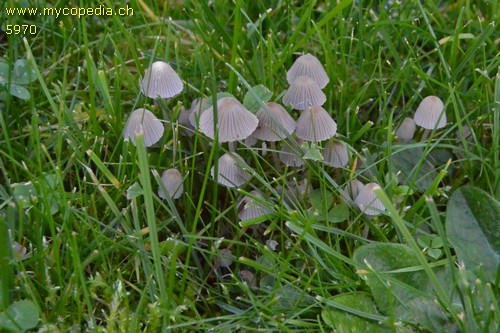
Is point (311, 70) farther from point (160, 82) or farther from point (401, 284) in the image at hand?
point (401, 284)

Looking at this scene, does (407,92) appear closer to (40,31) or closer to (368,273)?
(368,273)

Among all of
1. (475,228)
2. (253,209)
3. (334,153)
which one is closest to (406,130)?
(334,153)

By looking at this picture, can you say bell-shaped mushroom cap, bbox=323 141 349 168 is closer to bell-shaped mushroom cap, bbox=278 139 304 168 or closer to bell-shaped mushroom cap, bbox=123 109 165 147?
bell-shaped mushroom cap, bbox=278 139 304 168

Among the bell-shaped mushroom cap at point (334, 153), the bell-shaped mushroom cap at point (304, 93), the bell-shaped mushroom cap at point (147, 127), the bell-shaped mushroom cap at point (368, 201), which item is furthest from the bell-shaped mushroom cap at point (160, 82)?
the bell-shaped mushroom cap at point (368, 201)

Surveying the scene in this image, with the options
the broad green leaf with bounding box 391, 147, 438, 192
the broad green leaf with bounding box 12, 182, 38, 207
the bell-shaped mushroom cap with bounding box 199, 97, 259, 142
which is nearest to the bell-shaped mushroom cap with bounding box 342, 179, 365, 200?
the broad green leaf with bounding box 391, 147, 438, 192

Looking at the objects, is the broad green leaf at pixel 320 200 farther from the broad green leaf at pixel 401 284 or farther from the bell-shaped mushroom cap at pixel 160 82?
the bell-shaped mushroom cap at pixel 160 82

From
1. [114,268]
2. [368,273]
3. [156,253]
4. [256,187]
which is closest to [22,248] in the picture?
[114,268]
